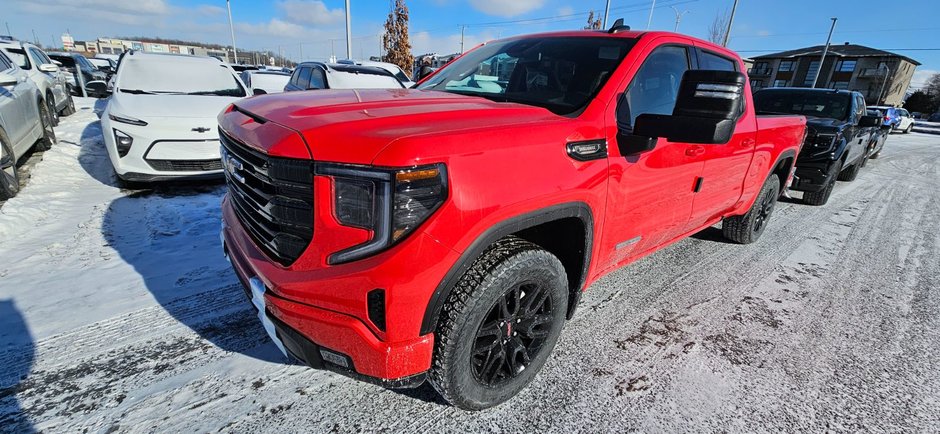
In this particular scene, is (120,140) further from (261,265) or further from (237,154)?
(261,265)

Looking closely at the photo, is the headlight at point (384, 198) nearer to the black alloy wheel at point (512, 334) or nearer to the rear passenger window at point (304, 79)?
the black alloy wheel at point (512, 334)

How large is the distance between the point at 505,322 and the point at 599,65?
1.49m

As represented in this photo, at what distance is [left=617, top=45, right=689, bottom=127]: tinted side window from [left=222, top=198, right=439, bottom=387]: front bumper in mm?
1488

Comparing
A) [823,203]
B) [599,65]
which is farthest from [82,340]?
[823,203]

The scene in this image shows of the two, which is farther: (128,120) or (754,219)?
(128,120)

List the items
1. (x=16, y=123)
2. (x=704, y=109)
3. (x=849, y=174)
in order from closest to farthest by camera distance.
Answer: (x=704, y=109) < (x=16, y=123) < (x=849, y=174)

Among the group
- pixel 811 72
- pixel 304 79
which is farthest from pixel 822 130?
pixel 811 72

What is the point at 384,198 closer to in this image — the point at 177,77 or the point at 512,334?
the point at 512,334

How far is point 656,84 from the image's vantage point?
251 cm

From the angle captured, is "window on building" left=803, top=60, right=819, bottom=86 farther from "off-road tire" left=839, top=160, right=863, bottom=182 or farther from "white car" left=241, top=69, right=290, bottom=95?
"white car" left=241, top=69, right=290, bottom=95

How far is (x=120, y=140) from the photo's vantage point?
4.55 metres

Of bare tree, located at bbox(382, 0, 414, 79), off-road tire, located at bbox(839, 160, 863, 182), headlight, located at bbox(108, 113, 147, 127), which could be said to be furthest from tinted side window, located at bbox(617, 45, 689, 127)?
bare tree, located at bbox(382, 0, 414, 79)

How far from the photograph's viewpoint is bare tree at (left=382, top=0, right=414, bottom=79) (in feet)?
73.2

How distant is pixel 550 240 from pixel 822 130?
6.23m
